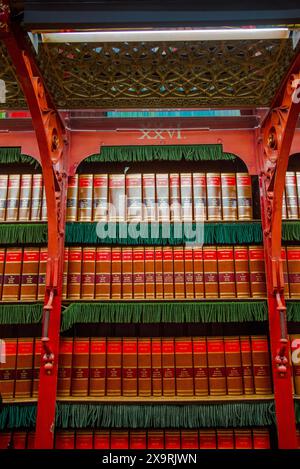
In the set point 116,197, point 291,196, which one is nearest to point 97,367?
point 116,197

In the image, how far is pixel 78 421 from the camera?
7.57 feet

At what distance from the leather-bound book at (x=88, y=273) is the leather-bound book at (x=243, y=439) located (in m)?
1.06

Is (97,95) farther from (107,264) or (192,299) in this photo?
(192,299)

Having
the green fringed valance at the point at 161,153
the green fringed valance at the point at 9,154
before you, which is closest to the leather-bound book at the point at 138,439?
the green fringed valance at the point at 161,153

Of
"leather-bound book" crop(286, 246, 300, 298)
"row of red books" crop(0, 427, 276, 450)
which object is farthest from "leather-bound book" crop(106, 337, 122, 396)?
"leather-bound book" crop(286, 246, 300, 298)

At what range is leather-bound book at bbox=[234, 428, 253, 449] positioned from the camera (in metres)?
2.33

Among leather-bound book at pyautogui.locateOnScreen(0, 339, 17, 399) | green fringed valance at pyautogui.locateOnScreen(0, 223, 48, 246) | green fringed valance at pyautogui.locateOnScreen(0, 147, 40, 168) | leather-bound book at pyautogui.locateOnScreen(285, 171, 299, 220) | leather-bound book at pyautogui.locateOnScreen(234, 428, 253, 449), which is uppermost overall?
green fringed valance at pyautogui.locateOnScreen(0, 147, 40, 168)

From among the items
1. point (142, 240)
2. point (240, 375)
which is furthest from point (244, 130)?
point (240, 375)

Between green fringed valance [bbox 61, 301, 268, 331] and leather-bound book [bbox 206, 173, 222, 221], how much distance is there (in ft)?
1.70

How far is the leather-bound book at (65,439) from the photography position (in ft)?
7.67

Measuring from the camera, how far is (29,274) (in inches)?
98.7

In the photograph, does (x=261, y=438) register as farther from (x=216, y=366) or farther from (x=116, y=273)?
(x=116, y=273)

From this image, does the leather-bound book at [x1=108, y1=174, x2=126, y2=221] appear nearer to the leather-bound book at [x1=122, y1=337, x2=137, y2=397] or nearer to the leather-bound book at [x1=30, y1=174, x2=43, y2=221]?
the leather-bound book at [x1=30, y1=174, x2=43, y2=221]

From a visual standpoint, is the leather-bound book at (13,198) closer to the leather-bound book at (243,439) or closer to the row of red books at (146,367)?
the row of red books at (146,367)
